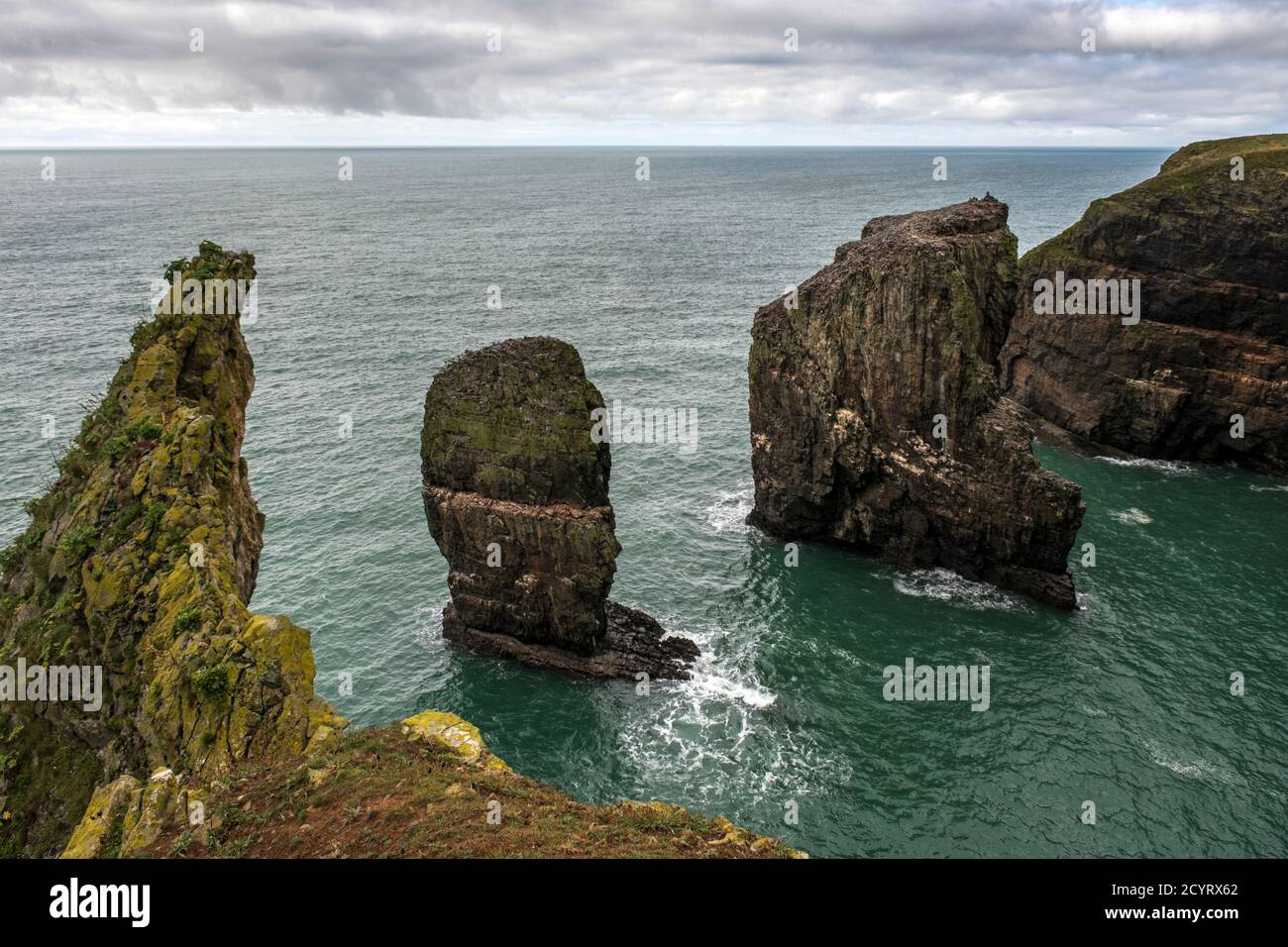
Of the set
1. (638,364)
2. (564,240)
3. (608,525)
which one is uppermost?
(564,240)

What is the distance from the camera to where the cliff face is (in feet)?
72.1

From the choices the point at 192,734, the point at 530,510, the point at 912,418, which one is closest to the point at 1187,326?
the point at 912,418

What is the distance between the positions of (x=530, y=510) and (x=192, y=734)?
24.9 meters

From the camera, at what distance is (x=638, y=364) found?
3728 inches

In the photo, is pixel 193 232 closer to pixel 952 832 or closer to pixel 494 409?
pixel 494 409

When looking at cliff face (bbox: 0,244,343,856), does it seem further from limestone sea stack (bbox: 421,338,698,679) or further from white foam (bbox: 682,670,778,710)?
white foam (bbox: 682,670,778,710)

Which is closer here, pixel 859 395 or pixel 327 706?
pixel 327 706

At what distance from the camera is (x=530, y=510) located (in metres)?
45.7

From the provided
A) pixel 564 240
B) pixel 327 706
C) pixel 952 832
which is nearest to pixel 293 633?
pixel 327 706

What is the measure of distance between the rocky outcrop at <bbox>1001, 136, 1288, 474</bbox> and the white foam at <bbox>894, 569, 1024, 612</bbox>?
92.3 feet

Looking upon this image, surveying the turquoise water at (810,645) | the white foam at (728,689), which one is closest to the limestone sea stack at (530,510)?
the white foam at (728,689)

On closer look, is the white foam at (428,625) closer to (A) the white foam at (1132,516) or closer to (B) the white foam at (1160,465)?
(A) the white foam at (1132,516)

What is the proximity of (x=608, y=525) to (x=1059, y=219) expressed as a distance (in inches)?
7418

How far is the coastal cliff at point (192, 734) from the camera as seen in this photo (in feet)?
65.8
